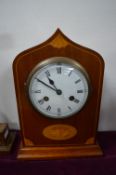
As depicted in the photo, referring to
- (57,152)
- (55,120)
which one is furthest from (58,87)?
(57,152)

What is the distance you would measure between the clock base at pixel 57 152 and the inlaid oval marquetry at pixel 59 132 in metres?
0.04

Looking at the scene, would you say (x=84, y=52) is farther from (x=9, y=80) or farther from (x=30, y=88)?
(x=9, y=80)

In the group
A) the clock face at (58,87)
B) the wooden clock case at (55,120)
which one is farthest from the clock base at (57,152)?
the clock face at (58,87)

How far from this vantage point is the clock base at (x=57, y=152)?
2.40ft

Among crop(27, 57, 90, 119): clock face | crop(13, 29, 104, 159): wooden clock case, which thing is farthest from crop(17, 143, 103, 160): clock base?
crop(27, 57, 90, 119): clock face

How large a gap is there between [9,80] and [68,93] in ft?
1.08

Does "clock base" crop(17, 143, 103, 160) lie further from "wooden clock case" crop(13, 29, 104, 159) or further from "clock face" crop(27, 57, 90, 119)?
"clock face" crop(27, 57, 90, 119)

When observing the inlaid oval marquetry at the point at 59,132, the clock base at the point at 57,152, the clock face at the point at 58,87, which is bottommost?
the clock base at the point at 57,152

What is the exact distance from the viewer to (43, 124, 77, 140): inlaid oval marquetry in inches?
28.9

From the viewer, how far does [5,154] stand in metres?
0.77

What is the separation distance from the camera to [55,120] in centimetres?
72

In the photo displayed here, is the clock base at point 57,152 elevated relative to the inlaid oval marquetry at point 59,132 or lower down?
lower down

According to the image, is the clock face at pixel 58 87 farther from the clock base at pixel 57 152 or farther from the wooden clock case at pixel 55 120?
the clock base at pixel 57 152

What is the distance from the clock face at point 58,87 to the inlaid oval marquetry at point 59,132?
0.15 ft
